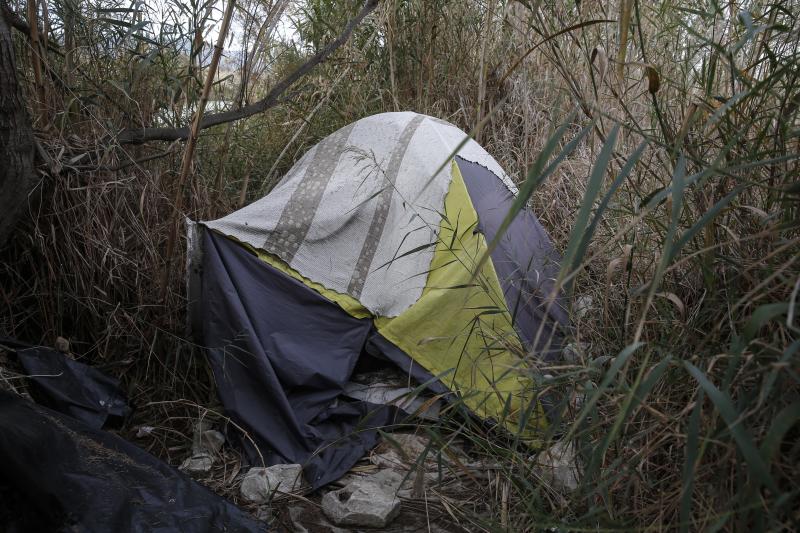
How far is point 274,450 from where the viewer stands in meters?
2.34

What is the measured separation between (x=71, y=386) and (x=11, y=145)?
73cm

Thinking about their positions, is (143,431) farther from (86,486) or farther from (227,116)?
(227,116)

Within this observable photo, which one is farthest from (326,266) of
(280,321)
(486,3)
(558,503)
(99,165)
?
(486,3)

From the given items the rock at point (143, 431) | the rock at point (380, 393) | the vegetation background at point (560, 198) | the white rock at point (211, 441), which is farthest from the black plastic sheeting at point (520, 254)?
the rock at point (143, 431)

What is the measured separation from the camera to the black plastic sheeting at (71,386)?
2176 millimetres

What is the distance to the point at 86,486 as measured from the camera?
1612 millimetres

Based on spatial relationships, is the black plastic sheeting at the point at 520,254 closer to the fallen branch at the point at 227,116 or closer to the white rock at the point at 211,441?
the fallen branch at the point at 227,116

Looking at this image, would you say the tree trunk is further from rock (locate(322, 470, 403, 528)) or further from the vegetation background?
rock (locate(322, 470, 403, 528))

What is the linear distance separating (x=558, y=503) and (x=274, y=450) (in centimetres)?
100

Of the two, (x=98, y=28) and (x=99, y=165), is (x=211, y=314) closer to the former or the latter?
(x=99, y=165)

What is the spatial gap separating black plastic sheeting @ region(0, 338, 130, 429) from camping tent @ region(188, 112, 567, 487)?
331 millimetres

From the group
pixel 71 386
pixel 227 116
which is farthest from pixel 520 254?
pixel 71 386

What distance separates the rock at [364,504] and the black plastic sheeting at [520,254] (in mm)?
659

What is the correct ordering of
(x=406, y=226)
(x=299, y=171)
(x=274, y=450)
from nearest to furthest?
1. (x=274, y=450)
2. (x=406, y=226)
3. (x=299, y=171)
